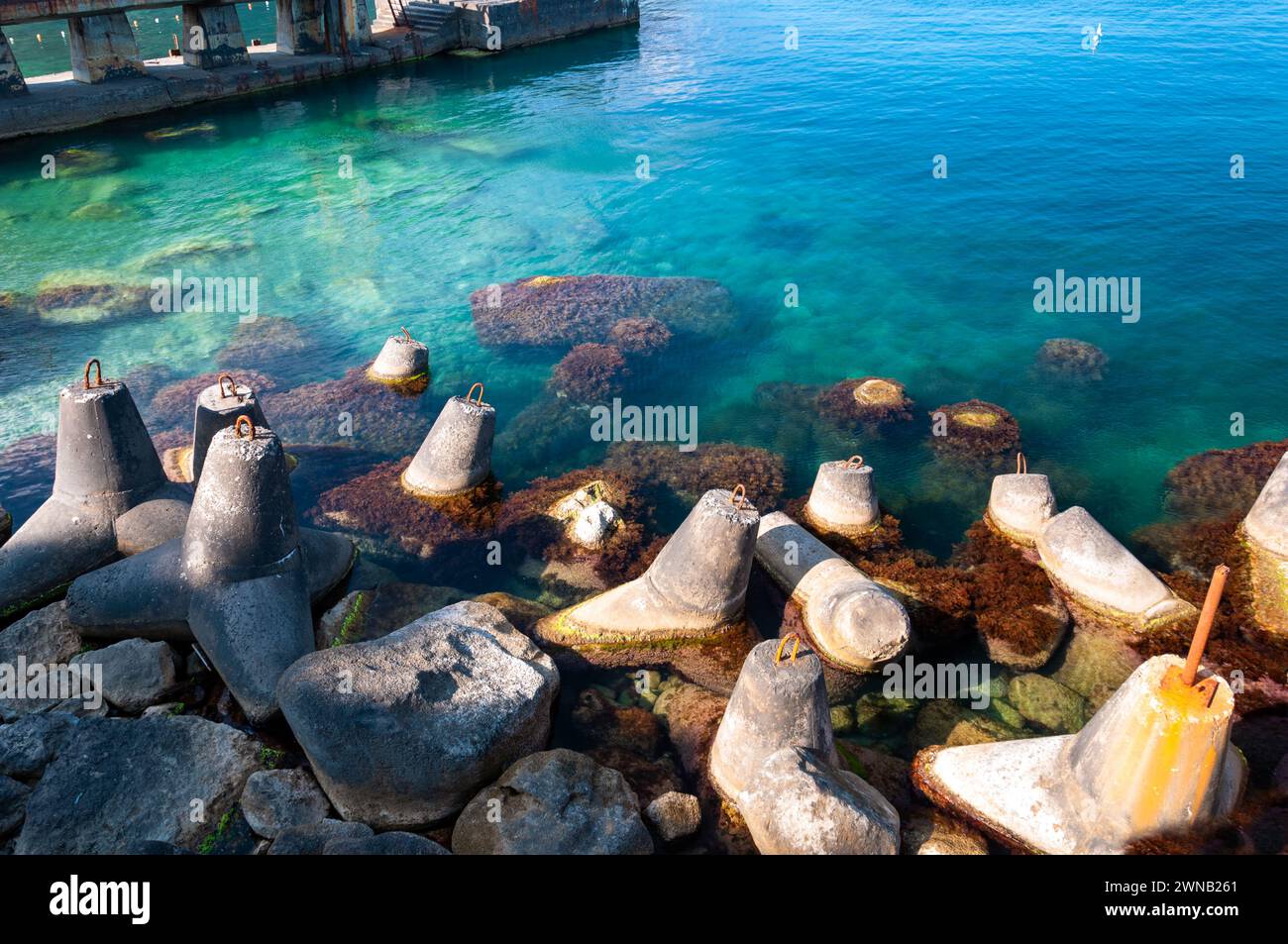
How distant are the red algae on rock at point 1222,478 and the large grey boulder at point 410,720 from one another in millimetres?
10501

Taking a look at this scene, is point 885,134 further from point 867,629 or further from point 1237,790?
point 1237,790

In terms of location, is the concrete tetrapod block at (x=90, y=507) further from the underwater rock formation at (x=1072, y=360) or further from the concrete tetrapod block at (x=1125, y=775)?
the underwater rock formation at (x=1072, y=360)

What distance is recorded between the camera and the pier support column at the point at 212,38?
3098cm

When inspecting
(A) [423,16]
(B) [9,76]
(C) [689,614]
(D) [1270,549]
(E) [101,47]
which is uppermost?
(A) [423,16]

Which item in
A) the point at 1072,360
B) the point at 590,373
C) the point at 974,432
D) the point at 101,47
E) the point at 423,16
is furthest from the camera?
the point at 423,16

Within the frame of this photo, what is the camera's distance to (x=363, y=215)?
75.4 ft

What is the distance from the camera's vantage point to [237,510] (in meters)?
8.48

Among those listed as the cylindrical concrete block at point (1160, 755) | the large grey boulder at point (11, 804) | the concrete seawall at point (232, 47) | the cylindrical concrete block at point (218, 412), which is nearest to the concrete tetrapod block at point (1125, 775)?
the cylindrical concrete block at point (1160, 755)

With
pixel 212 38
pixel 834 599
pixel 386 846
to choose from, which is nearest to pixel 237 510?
pixel 386 846

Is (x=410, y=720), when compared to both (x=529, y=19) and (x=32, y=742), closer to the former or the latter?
(x=32, y=742)

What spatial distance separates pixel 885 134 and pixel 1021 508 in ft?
67.5

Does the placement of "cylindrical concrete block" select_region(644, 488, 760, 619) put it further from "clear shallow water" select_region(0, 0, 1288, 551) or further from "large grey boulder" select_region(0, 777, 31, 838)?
"large grey boulder" select_region(0, 777, 31, 838)

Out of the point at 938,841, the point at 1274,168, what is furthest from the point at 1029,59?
the point at 938,841

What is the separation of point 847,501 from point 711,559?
120 inches
